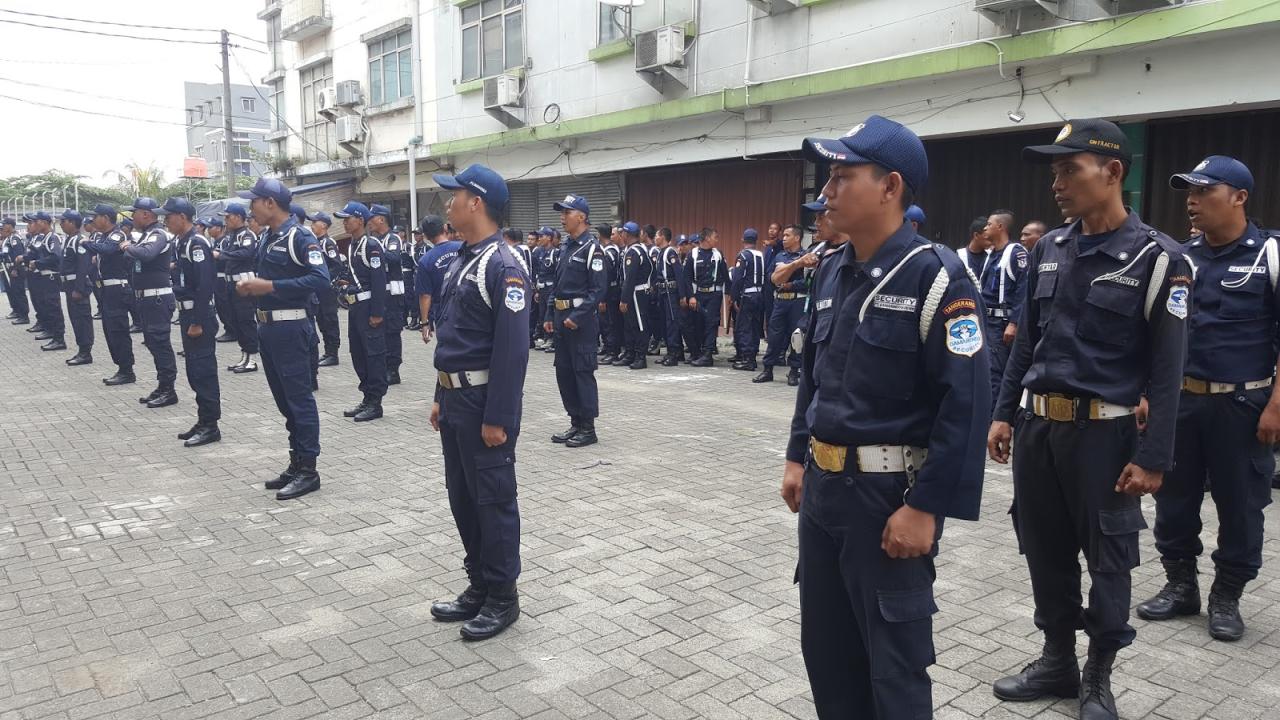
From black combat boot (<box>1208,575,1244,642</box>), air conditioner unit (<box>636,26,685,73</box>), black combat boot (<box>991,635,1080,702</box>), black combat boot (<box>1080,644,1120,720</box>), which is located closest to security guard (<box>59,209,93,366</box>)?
air conditioner unit (<box>636,26,685,73</box>)

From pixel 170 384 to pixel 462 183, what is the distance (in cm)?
684

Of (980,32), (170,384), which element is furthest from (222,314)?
(980,32)

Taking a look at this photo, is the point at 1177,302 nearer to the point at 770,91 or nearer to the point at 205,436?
the point at 205,436

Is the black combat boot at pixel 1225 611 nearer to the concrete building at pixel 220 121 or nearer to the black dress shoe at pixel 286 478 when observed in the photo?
the black dress shoe at pixel 286 478

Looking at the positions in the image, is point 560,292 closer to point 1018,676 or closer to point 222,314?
point 1018,676

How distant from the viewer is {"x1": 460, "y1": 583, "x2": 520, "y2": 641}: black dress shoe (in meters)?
3.95

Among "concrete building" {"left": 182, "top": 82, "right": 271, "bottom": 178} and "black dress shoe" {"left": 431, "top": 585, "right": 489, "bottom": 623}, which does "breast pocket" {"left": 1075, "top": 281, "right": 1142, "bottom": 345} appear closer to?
"black dress shoe" {"left": 431, "top": 585, "right": 489, "bottom": 623}

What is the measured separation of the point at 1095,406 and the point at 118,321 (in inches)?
419

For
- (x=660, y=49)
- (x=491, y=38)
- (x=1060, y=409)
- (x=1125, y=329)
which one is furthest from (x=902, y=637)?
(x=491, y=38)

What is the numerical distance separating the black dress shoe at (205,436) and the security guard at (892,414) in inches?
262

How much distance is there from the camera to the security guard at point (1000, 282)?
8.05 metres

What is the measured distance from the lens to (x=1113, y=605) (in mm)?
3162

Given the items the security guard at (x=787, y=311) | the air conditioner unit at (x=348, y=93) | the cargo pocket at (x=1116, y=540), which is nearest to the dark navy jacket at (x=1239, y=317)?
the cargo pocket at (x=1116, y=540)

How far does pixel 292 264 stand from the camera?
6.40 m
